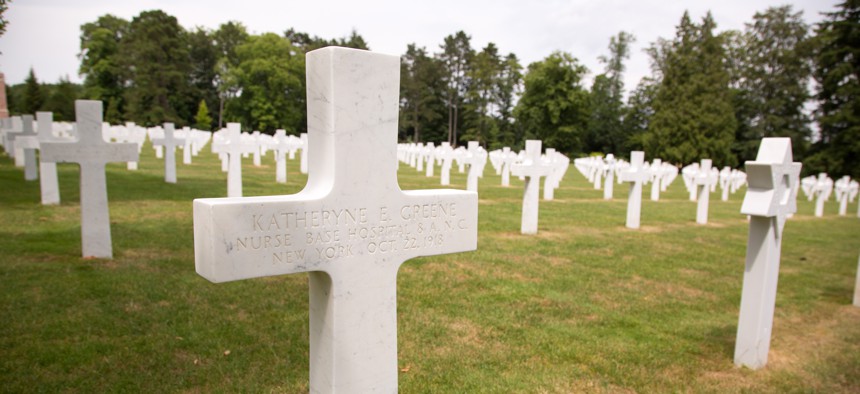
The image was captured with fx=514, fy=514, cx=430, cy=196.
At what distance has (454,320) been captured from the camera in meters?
4.57

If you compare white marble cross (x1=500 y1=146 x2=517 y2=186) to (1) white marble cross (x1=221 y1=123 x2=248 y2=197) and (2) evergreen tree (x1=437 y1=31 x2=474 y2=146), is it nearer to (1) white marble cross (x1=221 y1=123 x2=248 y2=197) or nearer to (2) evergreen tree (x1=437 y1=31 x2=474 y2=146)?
(1) white marble cross (x1=221 y1=123 x2=248 y2=197)

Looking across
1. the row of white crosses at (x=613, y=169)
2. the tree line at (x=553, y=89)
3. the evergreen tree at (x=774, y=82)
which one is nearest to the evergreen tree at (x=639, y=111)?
the tree line at (x=553, y=89)

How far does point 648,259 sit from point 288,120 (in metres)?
50.1

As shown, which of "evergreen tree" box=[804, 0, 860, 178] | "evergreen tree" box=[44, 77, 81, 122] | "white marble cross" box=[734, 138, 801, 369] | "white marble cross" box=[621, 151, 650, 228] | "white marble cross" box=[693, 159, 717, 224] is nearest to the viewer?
"white marble cross" box=[734, 138, 801, 369]

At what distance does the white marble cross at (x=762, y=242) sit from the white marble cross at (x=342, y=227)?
2.88 metres

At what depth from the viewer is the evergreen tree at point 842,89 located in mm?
33219

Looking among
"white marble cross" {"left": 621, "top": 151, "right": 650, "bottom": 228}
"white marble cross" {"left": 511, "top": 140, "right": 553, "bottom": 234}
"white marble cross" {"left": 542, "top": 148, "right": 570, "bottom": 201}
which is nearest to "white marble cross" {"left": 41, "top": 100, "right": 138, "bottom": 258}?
"white marble cross" {"left": 511, "top": 140, "right": 553, "bottom": 234}

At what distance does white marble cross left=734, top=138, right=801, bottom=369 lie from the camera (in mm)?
3855

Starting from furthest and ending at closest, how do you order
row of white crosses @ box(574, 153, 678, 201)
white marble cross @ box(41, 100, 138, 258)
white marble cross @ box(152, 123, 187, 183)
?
row of white crosses @ box(574, 153, 678, 201) → white marble cross @ box(152, 123, 187, 183) → white marble cross @ box(41, 100, 138, 258)

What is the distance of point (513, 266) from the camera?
6.80 metres

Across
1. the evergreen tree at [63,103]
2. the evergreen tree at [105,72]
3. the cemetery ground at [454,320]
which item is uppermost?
the evergreen tree at [105,72]

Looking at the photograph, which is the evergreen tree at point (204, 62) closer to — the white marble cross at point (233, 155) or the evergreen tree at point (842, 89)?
the white marble cross at point (233, 155)

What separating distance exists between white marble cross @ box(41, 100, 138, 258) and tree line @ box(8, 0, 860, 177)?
40888 millimetres

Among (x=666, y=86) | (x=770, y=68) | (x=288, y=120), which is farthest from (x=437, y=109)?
(x=770, y=68)
